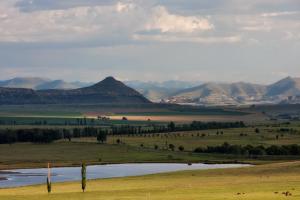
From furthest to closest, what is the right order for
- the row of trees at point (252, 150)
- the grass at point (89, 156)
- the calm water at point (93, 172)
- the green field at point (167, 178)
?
the row of trees at point (252, 150) → the grass at point (89, 156) → the calm water at point (93, 172) → the green field at point (167, 178)

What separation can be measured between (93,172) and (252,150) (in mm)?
49547

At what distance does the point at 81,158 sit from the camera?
18100 cm

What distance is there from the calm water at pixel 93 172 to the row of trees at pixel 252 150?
961 inches

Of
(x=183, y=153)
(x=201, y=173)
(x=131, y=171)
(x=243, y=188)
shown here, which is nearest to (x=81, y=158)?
(x=183, y=153)

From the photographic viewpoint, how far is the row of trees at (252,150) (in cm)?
17662

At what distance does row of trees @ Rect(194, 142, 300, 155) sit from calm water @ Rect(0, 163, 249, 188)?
80.1ft

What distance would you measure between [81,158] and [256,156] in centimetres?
4027

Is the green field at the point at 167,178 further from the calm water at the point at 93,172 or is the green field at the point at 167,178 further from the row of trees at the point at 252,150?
the calm water at the point at 93,172

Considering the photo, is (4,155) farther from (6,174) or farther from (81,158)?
(6,174)

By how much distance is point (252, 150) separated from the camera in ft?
595

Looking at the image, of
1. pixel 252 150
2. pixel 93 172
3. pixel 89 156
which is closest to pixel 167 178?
pixel 93 172

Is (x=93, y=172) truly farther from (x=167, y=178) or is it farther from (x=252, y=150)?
(x=252, y=150)

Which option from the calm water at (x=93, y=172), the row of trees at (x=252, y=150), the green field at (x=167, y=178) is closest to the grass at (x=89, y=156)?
the green field at (x=167, y=178)

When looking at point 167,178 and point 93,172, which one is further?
point 93,172
